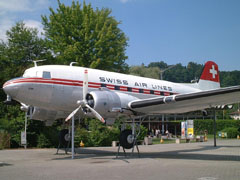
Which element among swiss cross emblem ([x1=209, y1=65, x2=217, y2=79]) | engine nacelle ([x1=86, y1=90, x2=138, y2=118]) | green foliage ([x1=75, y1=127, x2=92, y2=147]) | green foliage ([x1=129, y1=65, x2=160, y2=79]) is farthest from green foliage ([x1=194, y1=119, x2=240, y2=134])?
engine nacelle ([x1=86, y1=90, x2=138, y2=118])

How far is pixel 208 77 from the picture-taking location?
21797 mm

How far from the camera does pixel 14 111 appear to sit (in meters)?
21.3

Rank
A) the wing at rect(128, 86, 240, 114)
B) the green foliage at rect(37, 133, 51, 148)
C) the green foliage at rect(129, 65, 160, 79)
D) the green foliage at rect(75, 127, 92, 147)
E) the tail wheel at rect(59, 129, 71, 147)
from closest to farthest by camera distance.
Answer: the wing at rect(128, 86, 240, 114) < the tail wheel at rect(59, 129, 71, 147) < the green foliage at rect(37, 133, 51, 148) < the green foliage at rect(75, 127, 92, 147) < the green foliage at rect(129, 65, 160, 79)

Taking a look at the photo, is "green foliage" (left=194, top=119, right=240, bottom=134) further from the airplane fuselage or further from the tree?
the airplane fuselage

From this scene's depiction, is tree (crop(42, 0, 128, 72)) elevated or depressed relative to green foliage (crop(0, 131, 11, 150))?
elevated

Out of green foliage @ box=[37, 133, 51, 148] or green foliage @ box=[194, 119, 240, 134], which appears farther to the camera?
green foliage @ box=[194, 119, 240, 134]

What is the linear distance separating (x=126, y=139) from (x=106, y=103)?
2.09 metres

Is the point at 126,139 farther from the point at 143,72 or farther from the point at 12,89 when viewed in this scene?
the point at 143,72

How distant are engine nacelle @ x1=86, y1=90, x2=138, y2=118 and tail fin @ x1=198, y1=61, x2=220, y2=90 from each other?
10.1 m

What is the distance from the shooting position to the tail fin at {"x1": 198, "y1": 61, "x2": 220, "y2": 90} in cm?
2156

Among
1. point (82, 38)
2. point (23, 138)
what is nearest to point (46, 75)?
point (23, 138)

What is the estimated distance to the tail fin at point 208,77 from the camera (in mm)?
21562

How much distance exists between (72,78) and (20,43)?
19.7 metres

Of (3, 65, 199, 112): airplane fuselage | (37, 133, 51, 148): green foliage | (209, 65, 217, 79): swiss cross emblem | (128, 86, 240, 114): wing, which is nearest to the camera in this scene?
(128, 86, 240, 114): wing
